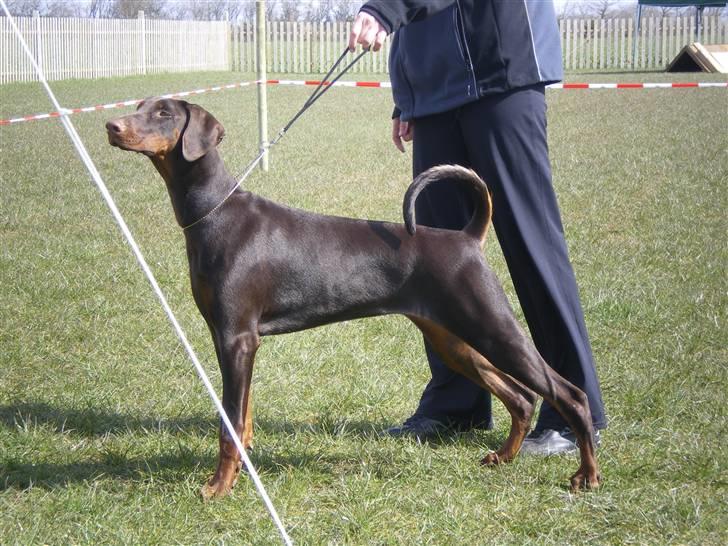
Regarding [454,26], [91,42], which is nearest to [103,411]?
[454,26]

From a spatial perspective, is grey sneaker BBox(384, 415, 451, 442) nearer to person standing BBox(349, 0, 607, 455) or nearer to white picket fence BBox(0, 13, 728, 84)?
person standing BBox(349, 0, 607, 455)

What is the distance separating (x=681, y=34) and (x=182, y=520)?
35.9 m

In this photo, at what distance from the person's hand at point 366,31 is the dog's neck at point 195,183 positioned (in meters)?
0.79

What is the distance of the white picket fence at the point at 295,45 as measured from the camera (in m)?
30.7

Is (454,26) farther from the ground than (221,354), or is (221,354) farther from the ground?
(454,26)

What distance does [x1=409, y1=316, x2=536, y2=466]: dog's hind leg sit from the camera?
13.2 ft

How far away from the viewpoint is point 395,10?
3.43 metres

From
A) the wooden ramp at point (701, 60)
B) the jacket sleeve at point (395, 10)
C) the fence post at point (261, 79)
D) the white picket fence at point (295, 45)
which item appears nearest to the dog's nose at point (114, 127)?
the jacket sleeve at point (395, 10)

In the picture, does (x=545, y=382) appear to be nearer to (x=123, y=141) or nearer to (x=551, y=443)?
(x=551, y=443)

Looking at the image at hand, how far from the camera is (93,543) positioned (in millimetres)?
3291

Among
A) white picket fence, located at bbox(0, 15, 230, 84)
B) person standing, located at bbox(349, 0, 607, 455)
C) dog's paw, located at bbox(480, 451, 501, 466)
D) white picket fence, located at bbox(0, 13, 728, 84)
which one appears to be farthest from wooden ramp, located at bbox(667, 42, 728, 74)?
dog's paw, located at bbox(480, 451, 501, 466)

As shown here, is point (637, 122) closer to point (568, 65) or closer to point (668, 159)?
point (668, 159)

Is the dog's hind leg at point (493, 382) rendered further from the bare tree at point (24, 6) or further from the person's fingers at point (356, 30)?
the bare tree at point (24, 6)

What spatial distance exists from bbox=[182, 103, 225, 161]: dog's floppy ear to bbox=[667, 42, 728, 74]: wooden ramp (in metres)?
26.0
